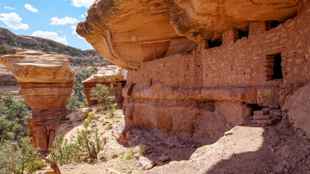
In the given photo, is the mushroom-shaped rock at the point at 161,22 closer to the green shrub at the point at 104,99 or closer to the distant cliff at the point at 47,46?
the green shrub at the point at 104,99

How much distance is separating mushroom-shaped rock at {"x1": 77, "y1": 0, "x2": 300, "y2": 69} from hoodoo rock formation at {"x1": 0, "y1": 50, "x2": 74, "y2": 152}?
6170 mm

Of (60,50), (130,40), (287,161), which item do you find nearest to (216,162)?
(287,161)

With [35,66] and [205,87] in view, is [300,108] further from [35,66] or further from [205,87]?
[35,66]

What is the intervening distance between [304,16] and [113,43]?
6.06 metres

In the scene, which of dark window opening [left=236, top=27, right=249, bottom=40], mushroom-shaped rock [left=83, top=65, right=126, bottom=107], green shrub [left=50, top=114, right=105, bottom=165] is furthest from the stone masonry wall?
mushroom-shaped rock [left=83, top=65, right=126, bottom=107]

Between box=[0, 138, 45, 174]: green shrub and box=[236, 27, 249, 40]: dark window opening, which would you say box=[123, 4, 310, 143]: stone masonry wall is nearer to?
box=[236, 27, 249, 40]: dark window opening

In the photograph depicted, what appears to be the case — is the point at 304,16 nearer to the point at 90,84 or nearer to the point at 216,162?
the point at 216,162

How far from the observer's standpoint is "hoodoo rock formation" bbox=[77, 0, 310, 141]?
5.23 meters

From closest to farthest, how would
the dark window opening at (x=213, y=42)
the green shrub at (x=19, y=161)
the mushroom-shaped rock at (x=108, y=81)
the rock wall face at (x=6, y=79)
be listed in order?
the dark window opening at (x=213, y=42) < the green shrub at (x=19, y=161) < the mushroom-shaped rock at (x=108, y=81) < the rock wall face at (x=6, y=79)

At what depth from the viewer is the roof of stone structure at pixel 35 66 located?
15.6 metres

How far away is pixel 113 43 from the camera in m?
9.84

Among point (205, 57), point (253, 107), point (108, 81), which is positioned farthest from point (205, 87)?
point (108, 81)

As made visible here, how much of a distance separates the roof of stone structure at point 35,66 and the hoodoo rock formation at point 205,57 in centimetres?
617

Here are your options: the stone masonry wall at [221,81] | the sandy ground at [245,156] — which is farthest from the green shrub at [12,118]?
the sandy ground at [245,156]
